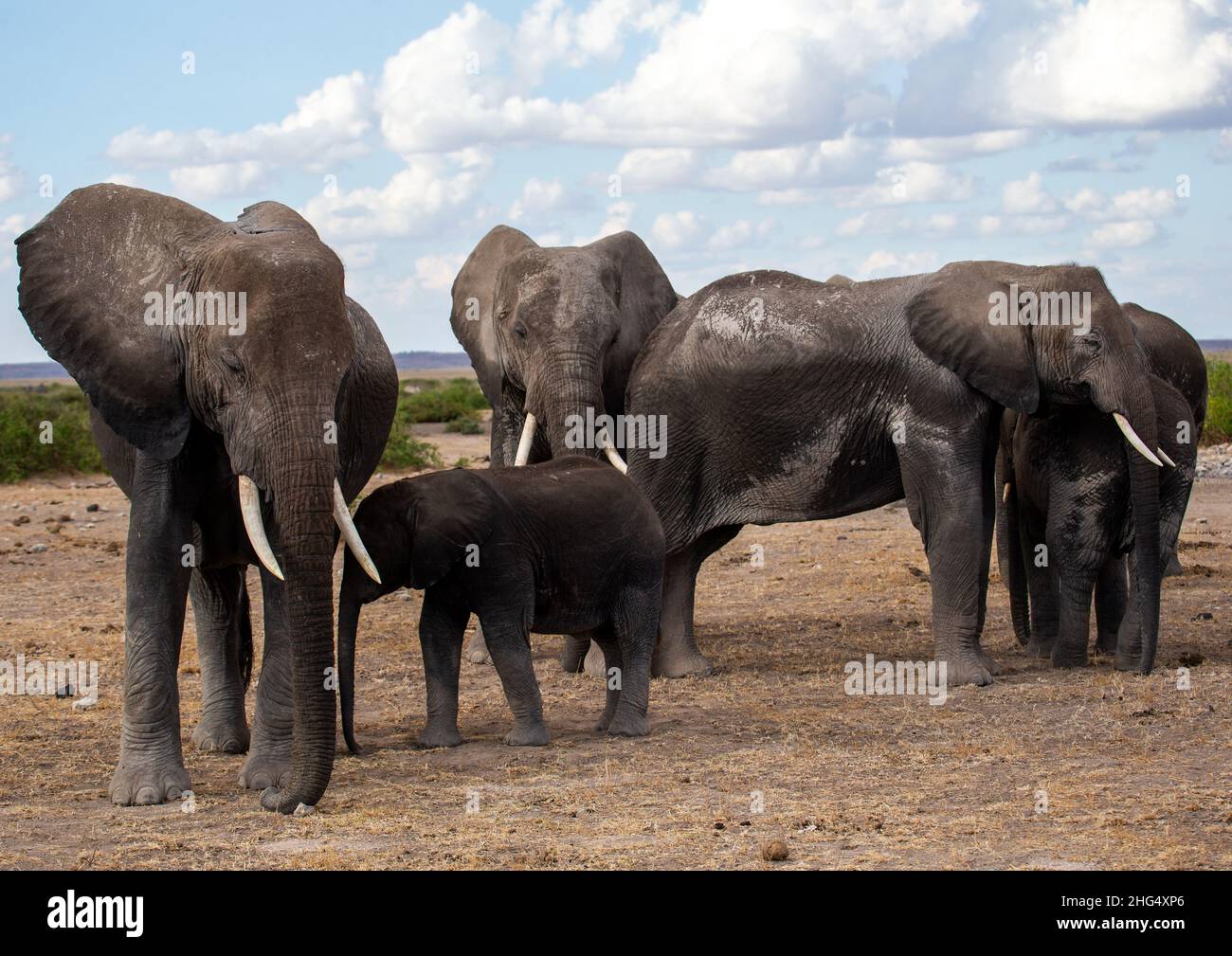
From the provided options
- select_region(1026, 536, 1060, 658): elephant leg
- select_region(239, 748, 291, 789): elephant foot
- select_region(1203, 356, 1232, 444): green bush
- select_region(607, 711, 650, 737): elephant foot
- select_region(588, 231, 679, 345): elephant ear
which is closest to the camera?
select_region(239, 748, 291, 789): elephant foot

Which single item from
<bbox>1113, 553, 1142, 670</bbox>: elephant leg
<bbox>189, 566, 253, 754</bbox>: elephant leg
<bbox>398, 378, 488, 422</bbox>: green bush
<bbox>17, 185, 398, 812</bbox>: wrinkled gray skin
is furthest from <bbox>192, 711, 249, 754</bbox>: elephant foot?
<bbox>398, 378, 488, 422</bbox>: green bush

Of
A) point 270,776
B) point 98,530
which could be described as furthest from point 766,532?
point 270,776

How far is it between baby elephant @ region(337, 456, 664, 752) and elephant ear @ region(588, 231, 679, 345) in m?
2.93

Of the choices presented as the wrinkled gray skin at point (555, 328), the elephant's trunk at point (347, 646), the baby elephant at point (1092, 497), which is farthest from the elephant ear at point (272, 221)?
the baby elephant at point (1092, 497)

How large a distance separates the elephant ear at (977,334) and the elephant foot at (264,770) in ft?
15.6

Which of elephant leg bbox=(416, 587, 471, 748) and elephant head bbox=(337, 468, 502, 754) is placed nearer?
elephant head bbox=(337, 468, 502, 754)

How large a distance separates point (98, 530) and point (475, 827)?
42.4ft

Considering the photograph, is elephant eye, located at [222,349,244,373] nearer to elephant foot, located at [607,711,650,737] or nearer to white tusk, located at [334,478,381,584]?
white tusk, located at [334,478,381,584]

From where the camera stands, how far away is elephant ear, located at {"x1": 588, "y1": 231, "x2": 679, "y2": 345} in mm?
12078

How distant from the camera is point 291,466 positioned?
6926 mm

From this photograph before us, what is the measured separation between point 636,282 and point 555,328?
1.03 meters

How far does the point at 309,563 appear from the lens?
6.90m

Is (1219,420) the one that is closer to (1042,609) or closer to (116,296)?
(1042,609)

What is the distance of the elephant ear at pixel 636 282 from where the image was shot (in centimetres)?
1208
